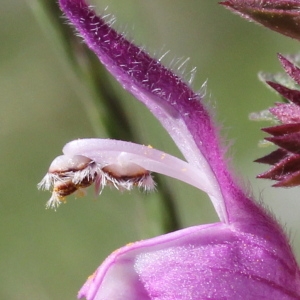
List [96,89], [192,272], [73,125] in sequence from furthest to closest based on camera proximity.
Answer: [73,125], [96,89], [192,272]

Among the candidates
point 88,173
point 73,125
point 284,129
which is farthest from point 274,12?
point 73,125

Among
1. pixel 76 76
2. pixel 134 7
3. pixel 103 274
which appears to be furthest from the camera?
pixel 134 7

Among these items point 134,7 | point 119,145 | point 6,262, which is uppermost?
point 134,7

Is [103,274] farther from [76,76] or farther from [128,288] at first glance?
[76,76]

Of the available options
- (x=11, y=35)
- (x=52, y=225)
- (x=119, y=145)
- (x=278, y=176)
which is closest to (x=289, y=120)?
(x=278, y=176)

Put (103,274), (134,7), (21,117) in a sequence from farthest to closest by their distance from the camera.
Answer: (21,117)
(134,7)
(103,274)

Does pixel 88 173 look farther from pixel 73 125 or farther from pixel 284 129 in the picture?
pixel 73 125

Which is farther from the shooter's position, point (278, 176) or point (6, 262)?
point (6, 262)
